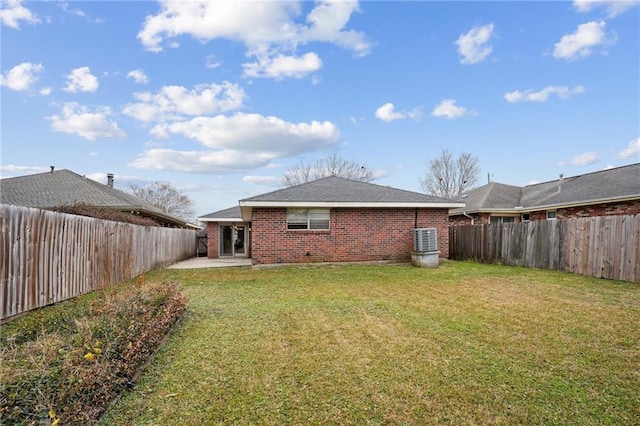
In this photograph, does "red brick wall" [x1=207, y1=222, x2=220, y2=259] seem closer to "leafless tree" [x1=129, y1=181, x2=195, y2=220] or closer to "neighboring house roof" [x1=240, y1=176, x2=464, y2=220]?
"neighboring house roof" [x1=240, y1=176, x2=464, y2=220]

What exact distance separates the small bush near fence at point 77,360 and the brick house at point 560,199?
15.7 meters

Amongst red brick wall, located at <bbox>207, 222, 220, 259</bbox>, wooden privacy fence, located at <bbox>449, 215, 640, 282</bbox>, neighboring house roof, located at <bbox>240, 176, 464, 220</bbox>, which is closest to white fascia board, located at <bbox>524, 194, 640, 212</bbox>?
wooden privacy fence, located at <bbox>449, 215, 640, 282</bbox>

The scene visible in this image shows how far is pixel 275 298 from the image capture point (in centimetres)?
684

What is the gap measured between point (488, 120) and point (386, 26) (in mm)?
7974

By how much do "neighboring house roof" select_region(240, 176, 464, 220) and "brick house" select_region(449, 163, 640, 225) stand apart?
5611mm

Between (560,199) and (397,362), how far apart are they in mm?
16156

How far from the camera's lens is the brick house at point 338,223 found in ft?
39.7

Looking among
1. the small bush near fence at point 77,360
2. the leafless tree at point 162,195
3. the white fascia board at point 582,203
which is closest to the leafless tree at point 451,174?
the white fascia board at point 582,203

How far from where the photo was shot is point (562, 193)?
16453 mm

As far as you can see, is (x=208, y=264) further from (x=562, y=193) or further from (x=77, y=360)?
(x=562, y=193)

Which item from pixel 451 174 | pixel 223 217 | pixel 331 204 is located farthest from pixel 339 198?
pixel 451 174

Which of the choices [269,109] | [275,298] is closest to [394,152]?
[269,109]

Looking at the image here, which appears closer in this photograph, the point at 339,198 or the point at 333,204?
the point at 333,204

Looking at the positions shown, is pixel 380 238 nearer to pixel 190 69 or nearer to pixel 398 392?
pixel 190 69
